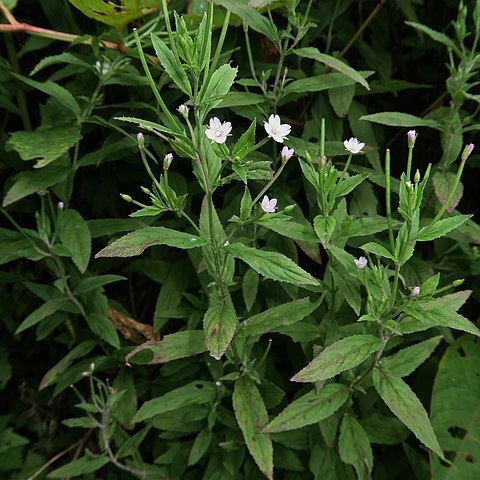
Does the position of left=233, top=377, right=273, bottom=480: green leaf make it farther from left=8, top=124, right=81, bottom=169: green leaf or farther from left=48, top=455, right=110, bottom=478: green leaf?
left=8, top=124, right=81, bottom=169: green leaf

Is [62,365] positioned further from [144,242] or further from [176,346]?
[144,242]

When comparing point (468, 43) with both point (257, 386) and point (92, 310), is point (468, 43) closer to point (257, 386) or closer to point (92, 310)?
point (257, 386)

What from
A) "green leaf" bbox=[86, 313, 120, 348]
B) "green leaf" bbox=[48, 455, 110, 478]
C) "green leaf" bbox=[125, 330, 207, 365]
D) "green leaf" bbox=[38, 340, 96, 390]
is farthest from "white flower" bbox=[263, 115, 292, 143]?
"green leaf" bbox=[48, 455, 110, 478]

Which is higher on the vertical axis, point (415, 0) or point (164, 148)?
point (415, 0)

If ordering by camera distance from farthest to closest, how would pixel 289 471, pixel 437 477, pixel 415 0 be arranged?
pixel 415 0 → pixel 289 471 → pixel 437 477

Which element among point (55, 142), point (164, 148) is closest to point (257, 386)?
point (164, 148)

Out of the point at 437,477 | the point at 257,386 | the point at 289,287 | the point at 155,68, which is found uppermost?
the point at 155,68

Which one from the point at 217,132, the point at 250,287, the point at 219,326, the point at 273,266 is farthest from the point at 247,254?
the point at 250,287

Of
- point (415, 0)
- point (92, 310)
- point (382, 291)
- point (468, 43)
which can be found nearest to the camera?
point (382, 291)
